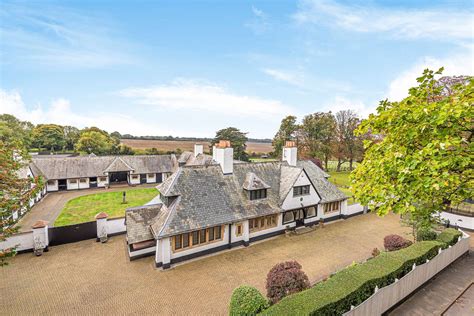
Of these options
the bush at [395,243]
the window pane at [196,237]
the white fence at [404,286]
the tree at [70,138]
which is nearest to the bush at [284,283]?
the white fence at [404,286]

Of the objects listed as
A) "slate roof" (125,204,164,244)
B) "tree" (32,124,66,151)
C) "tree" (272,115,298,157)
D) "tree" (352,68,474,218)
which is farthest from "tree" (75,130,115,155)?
"tree" (352,68,474,218)

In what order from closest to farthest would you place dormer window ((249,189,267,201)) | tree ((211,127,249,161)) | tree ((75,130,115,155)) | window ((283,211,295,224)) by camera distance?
dormer window ((249,189,267,201)), window ((283,211,295,224)), tree ((75,130,115,155)), tree ((211,127,249,161))

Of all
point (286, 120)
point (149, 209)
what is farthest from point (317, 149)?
point (149, 209)

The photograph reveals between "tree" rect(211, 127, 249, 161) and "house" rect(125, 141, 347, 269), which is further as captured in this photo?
"tree" rect(211, 127, 249, 161)

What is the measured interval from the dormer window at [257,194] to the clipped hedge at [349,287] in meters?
9.52

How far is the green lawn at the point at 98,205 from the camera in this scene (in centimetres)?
2341

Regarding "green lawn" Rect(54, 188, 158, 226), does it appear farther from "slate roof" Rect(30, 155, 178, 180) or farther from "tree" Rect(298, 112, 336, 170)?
"tree" Rect(298, 112, 336, 170)

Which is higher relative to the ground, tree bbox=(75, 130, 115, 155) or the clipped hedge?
tree bbox=(75, 130, 115, 155)

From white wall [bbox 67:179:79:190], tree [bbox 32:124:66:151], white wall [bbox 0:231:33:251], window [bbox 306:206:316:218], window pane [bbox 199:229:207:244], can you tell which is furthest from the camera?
tree [bbox 32:124:66:151]

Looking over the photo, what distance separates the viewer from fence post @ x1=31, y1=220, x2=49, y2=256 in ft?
52.4

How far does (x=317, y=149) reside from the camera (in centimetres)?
4788

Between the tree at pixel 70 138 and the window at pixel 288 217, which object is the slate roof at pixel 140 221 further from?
the tree at pixel 70 138

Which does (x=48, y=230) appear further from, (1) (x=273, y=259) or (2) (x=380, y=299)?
(2) (x=380, y=299)

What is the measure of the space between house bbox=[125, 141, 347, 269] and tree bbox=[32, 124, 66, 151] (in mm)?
72058
